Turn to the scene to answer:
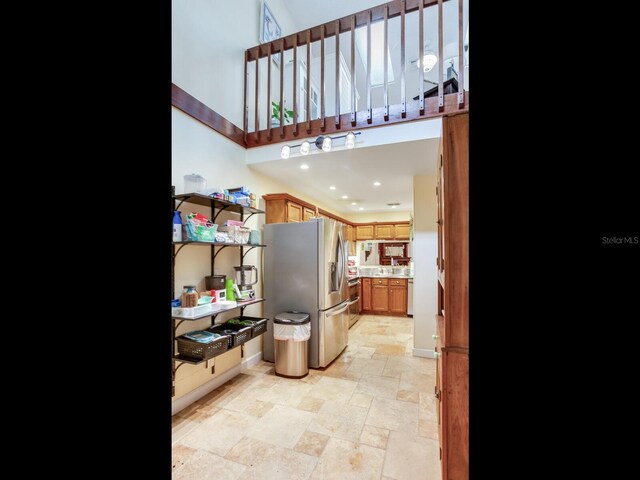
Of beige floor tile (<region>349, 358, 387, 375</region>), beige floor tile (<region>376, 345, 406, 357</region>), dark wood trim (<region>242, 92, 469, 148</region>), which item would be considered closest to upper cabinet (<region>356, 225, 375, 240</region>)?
beige floor tile (<region>376, 345, 406, 357</region>)

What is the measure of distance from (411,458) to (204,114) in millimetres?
3406

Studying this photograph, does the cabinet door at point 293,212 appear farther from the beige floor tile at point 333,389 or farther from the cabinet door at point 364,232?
the cabinet door at point 364,232

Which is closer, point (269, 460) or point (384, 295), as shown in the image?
point (269, 460)

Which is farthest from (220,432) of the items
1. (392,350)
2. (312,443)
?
(392,350)

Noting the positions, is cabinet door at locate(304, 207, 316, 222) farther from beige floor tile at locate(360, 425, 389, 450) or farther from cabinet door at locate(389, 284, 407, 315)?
beige floor tile at locate(360, 425, 389, 450)

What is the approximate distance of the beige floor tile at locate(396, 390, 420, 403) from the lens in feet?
8.64

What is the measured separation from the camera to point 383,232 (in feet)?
23.7

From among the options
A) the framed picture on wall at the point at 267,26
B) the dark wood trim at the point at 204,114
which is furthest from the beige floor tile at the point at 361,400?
the framed picture on wall at the point at 267,26

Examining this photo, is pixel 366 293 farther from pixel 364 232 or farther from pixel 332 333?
pixel 332 333
